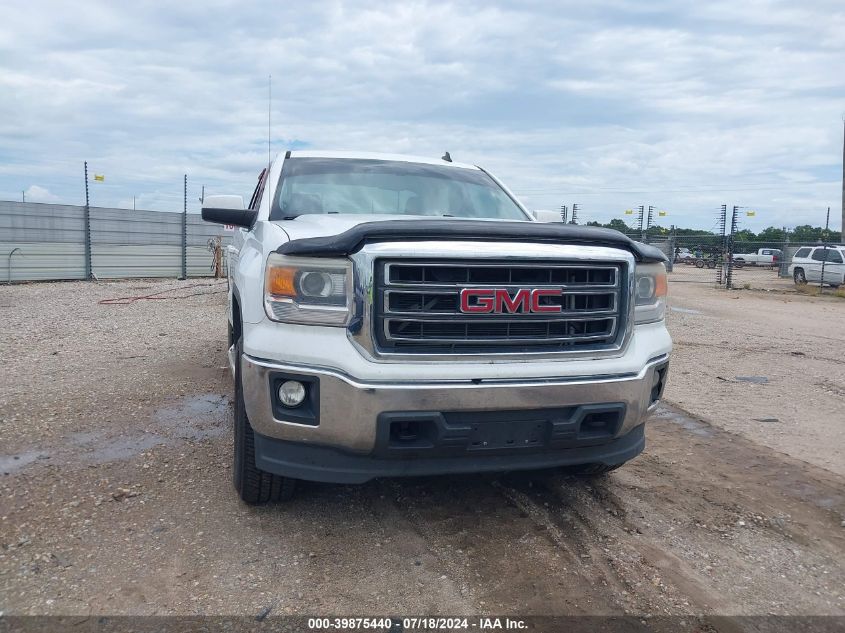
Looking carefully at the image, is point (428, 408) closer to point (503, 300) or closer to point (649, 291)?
point (503, 300)

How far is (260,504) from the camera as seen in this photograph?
3430mm

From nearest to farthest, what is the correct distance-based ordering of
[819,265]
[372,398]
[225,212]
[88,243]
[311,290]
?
1. [372,398]
2. [311,290]
3. [225,212]
4. [88,243]
5. [819,265]

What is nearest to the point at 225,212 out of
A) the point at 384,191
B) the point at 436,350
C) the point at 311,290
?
the point at 384,191

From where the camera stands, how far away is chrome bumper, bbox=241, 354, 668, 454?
2.74 m

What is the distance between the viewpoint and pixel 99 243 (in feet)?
60.5

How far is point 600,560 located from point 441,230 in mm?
1571

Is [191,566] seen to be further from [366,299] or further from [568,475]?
[568,475]

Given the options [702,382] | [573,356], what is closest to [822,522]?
[573,356]

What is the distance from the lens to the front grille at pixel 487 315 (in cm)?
283

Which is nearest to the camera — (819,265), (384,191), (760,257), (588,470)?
(588,470)

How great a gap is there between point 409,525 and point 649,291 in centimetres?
165

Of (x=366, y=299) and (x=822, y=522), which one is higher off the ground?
(x=366, y=299)

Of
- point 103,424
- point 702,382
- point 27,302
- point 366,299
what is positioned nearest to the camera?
point 366,299

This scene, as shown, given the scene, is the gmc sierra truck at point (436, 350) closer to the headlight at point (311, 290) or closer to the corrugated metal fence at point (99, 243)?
the headlight at point (311, 290)
